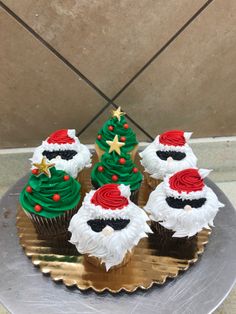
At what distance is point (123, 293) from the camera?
103 centimetres

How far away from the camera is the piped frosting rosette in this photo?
Result: 1259mm

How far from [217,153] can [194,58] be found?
0.46 meters

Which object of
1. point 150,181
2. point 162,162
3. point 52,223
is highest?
point 162,162

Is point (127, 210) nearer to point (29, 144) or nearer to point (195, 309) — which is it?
point (195, 309)

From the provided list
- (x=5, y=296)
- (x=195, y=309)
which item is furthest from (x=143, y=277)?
(x=5, y=296)

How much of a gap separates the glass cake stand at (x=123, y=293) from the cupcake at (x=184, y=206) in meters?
0.11

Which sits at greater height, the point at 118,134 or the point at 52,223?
the point at 118,134

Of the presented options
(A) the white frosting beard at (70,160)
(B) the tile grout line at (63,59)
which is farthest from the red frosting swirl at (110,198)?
(B) the tile grout line at (63,59)

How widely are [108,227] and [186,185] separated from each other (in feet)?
0.80

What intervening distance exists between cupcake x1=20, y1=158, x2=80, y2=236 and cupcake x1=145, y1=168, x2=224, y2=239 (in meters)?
0.24

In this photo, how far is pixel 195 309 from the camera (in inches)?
39.3

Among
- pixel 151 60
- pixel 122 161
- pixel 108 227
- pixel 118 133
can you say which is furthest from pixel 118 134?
pixel 108 227

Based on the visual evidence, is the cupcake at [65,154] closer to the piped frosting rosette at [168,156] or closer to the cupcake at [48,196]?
the cupcake at [48,196]

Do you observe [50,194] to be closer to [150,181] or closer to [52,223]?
[52,223]
